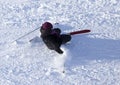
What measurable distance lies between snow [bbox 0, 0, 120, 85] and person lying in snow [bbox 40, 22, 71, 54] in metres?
0.13

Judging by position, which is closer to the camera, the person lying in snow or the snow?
the snow

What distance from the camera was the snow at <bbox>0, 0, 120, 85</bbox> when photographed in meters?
7.46

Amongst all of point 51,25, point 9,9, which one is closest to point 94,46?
A: point 51,25

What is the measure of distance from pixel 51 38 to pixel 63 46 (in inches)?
11.7

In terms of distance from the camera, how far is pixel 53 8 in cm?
897

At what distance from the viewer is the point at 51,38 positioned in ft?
25.6

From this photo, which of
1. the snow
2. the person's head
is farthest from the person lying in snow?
the snow

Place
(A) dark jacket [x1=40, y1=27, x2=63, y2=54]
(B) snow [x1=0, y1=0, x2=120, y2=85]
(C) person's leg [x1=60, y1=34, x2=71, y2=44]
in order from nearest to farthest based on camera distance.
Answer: (B) snow [x1=0, y1=0, x2=120, y2=85]
(A) dark jacket [x1=40, y1=27, x2=63, y2=54]
(C) person's leg [x1=60, y1=34, x2=71, y2=44]

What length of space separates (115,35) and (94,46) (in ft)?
1.63

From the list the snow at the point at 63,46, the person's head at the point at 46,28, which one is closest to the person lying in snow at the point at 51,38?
the person's head at the point at 46,28

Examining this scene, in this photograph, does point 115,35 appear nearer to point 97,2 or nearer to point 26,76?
point 97,2

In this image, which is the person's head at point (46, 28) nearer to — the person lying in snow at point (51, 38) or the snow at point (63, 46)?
the person lying in snow at point (51, 38)

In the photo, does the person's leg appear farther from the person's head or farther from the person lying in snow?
the person's head

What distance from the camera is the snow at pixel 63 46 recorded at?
24.5ft
